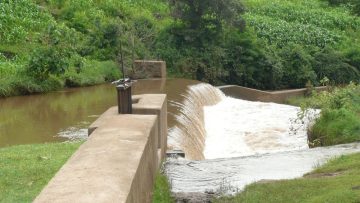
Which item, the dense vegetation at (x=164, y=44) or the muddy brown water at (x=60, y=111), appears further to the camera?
the dense vegetation at (x=164, y=44)

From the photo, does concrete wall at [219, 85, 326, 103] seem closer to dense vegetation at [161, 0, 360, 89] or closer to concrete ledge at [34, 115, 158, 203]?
dense vegetation at [161, 0, 360, 89]

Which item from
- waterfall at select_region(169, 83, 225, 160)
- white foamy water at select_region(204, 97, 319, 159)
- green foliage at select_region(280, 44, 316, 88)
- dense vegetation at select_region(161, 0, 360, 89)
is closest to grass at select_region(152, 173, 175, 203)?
waterfall at select_region(169, 83, 225, 160)

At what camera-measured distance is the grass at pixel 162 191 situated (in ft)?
24.6

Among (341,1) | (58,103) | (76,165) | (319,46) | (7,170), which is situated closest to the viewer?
(76,165)

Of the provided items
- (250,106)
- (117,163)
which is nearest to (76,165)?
(117,163)

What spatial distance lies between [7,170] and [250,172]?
3939 millimetres

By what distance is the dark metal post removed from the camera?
8070 mm

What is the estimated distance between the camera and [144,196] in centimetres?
618

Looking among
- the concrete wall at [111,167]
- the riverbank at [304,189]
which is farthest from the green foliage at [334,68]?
the concrete wall at [111,167]

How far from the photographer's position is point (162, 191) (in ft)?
25.8

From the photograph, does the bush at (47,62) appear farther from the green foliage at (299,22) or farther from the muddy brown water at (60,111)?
the green foliage at (299,22)

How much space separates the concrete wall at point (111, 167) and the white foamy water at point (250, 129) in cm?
712

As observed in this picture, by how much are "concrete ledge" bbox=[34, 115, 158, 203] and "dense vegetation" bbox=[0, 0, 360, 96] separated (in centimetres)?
1253

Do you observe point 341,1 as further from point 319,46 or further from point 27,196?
point 27,196
